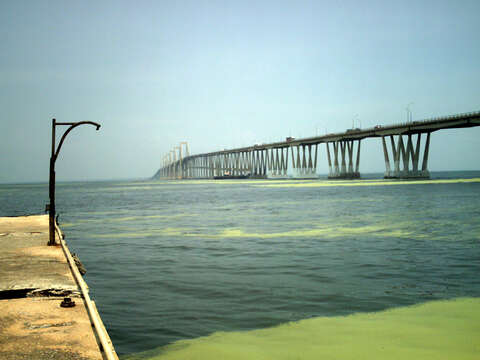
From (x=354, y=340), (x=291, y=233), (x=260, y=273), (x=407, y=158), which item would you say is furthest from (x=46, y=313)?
(x=407, y=158)

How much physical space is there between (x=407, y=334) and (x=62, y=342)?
5762mm

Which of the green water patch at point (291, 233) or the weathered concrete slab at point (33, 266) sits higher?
the weathered concrete slab at point (33, 266)

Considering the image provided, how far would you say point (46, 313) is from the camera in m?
7.15

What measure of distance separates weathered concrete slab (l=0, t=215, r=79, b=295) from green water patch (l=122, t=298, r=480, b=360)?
3.21m

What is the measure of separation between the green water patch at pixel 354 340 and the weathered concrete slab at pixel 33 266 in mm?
3211

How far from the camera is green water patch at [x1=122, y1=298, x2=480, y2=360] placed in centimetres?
689

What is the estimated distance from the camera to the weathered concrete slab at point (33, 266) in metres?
8.88

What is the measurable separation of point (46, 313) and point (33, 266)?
4.59m

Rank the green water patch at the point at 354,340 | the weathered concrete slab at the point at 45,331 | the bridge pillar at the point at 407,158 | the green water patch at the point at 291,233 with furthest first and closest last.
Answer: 1. the bridge pillar at the point at 407,158
2. the green water patch at the point at 291,233
3. the green water patch at the point at 354,340
4. the weathered concrete slab at the point at 45,331

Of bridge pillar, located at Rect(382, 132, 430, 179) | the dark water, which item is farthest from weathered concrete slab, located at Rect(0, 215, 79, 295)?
bridge pillar, located at Rect(382, 132, 430, 179)

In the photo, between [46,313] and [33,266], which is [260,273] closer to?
[33,266]

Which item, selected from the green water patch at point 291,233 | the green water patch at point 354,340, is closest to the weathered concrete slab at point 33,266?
the green water patch at point 354,340

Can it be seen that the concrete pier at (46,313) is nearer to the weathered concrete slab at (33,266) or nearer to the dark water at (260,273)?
the weathered concrete slab at (33,266)

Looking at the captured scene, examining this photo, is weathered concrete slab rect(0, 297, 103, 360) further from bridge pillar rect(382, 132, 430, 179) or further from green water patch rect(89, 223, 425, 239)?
bridge pillar rect(382, 132, 430, 179)
